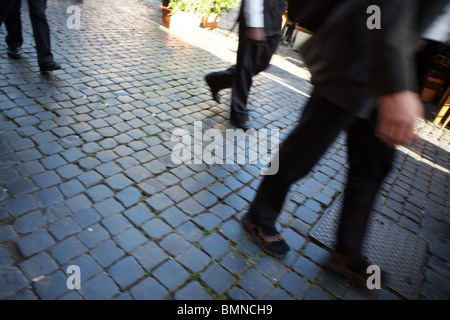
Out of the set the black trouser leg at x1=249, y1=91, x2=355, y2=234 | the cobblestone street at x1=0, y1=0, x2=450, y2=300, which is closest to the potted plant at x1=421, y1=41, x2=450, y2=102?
the cobblestone street at x1=0, y1=0, x2=450, y2=300

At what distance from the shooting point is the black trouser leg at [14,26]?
3.88 metres

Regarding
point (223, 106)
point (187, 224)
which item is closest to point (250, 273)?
point (187, 224)

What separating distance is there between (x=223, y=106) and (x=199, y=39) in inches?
151

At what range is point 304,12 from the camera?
1591 mm

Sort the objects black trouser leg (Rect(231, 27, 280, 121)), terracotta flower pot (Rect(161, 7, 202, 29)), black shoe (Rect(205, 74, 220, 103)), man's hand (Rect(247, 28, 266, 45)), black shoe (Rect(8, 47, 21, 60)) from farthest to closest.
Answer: terracotta flower pot (Rect(161, 7, 202, 29)) < black shoe (Rect(8, 47, 21, 60)) < black shoe (Rect(205, 74, 220, 103)) < black trouser leg (Rect(231, 27, 280, 121)) < man's hand (Rect(247, 28, 266, 45))

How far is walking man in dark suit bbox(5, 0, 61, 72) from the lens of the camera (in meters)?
3.61

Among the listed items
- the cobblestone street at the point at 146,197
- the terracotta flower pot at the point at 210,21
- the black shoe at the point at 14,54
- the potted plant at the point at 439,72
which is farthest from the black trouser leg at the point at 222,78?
the potted plant at the point at 439,72

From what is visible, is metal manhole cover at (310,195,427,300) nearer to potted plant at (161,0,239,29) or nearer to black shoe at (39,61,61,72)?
black shoe at (39,61,61,72)

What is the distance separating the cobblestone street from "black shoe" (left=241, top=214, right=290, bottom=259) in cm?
6

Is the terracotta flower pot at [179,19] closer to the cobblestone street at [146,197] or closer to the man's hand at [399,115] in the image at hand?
the cobblestone street at [146,197]

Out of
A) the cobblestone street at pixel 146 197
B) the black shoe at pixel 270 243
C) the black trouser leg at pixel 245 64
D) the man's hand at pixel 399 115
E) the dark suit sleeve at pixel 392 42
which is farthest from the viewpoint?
the black trouser leg at pixel 245 64

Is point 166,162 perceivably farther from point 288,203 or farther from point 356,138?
point 356,138

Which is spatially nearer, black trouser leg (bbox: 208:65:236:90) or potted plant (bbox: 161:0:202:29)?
black trouser leg (bbox: 208:65:236:90)

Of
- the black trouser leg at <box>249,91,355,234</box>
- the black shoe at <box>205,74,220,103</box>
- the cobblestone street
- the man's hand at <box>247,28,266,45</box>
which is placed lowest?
the cobblestone street
